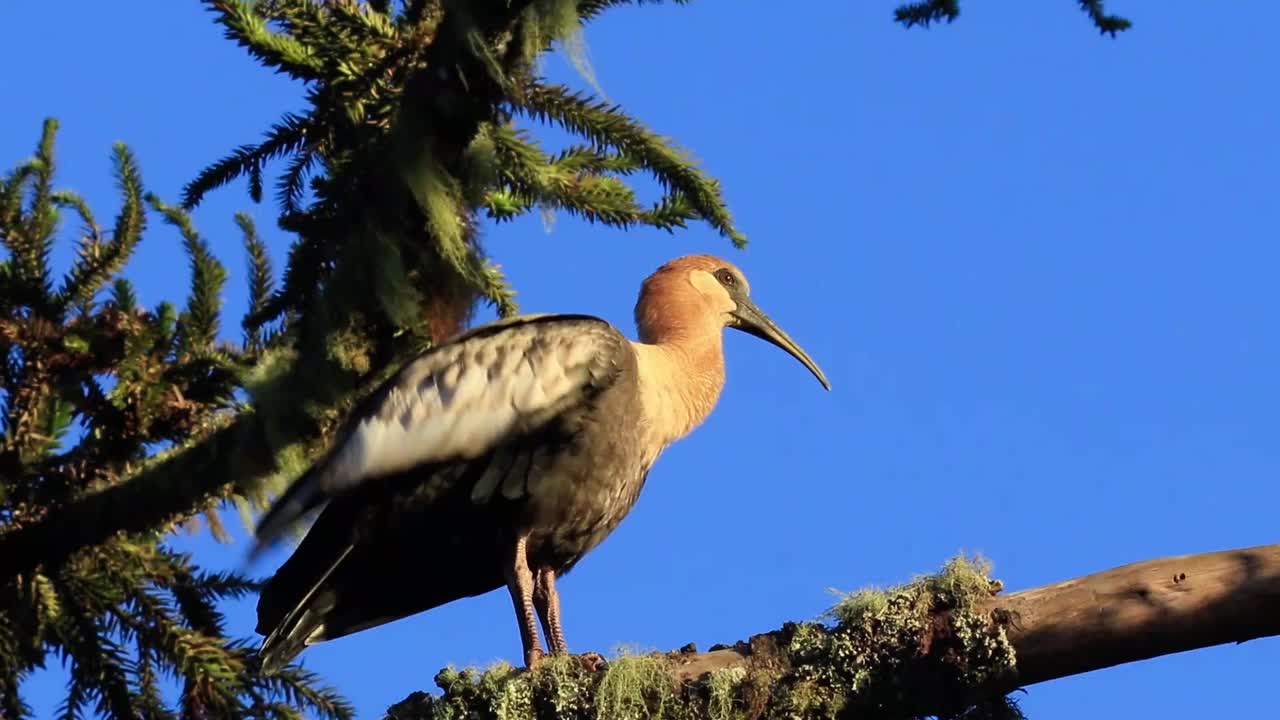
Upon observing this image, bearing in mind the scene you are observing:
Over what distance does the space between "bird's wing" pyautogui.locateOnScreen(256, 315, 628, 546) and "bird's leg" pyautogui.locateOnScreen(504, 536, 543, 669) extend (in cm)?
47

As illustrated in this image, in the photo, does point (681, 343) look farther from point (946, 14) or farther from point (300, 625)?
point (946, 14)

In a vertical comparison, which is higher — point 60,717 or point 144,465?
point 144,465

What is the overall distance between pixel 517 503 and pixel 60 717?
6.54 feet

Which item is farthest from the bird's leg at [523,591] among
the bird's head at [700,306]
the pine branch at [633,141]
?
the pine branch at [633,141]

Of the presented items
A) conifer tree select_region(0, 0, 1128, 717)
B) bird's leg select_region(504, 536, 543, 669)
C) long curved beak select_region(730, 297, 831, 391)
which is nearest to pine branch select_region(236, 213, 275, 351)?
conifer tree select_region(0, 0, 1128, 717)

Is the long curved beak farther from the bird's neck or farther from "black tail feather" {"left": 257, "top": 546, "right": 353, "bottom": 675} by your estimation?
"black tail feather" {"left": 257, "top": 546, "right": 353, "bottom": 675}

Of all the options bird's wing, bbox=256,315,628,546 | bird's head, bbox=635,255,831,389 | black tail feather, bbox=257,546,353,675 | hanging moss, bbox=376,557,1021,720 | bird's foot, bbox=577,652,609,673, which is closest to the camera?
hanging moss, bbox=376,557,1021,720

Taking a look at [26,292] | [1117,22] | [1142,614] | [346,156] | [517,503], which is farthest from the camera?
[517,503]

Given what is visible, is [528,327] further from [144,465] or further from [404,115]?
[404,115]

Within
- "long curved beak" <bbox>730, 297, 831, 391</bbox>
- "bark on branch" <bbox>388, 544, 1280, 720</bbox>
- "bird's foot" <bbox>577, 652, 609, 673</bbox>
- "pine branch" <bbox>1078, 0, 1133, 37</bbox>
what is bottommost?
"bark on branch" <bbox>388, 544, 1280, 720</bbox>

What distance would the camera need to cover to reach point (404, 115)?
13.7 feet

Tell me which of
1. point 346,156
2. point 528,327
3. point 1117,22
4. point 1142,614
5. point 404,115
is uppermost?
point 528,327

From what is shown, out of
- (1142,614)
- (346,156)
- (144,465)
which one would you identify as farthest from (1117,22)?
(144,465)

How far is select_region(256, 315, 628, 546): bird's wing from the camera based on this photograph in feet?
21.1
